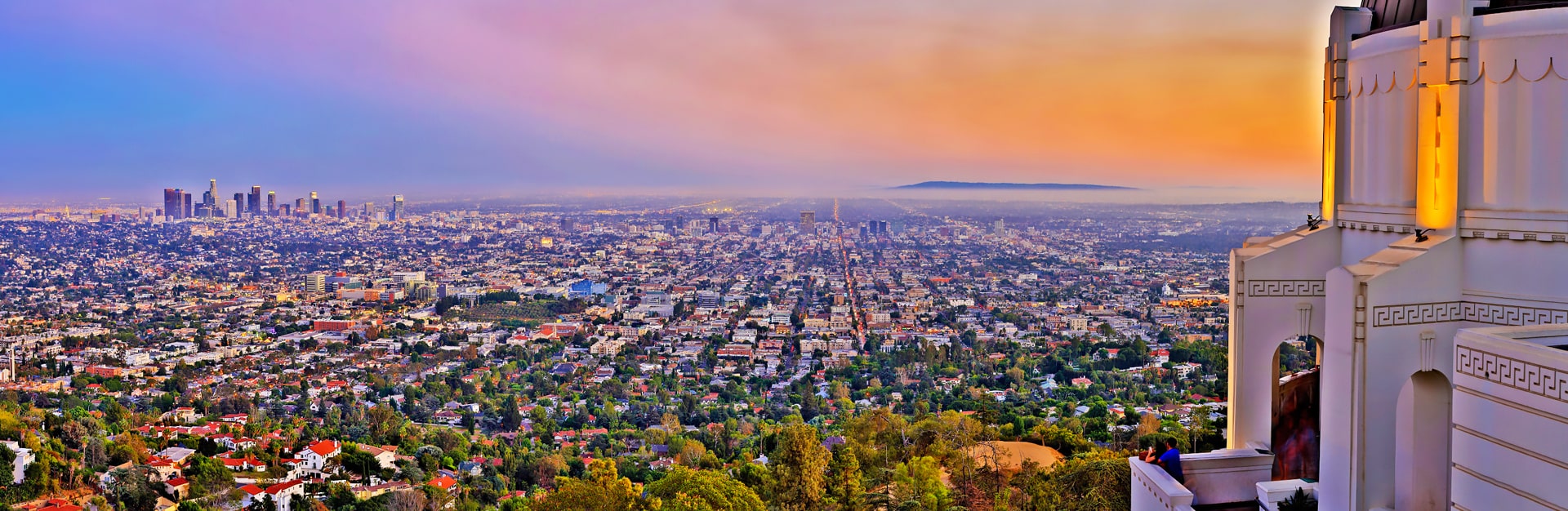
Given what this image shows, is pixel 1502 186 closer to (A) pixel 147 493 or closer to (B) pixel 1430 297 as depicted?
(B) pixel 1430 297

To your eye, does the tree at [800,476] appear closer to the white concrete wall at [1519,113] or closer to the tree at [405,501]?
the tree at [405,501]

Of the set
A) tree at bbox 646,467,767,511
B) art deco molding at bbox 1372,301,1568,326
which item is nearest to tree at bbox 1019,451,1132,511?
art deco molding at bbox 1372,301,1568,326

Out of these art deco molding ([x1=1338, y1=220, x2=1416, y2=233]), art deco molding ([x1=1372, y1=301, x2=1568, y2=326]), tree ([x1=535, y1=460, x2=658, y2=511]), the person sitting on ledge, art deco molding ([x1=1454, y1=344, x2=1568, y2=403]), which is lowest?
tree ([x1=535, y1=460, x2=658, y2=511])

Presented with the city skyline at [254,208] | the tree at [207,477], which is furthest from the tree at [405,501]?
the city skyline at [254,208]

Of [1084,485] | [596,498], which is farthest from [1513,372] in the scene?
[596,498]

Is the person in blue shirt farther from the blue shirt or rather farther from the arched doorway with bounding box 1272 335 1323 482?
the arched doorway with bounding box 1272 335 1323 482

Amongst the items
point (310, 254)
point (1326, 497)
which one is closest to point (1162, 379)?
point (1326, 497)

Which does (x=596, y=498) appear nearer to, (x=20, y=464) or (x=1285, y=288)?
(x=1285, y=288)
